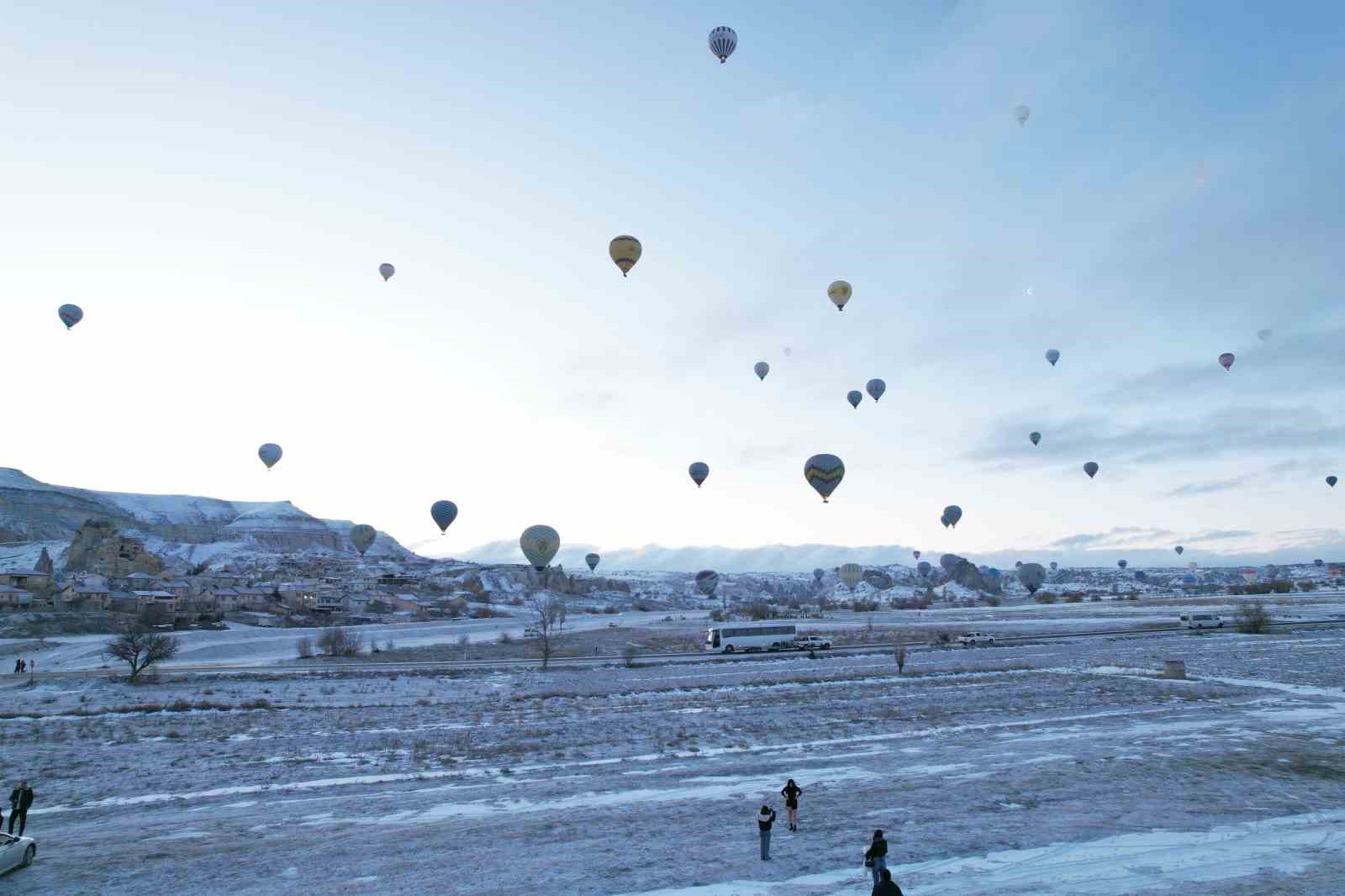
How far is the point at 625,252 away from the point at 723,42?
48.2 ft

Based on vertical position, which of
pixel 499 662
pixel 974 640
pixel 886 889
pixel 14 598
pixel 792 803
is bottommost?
pixel 499 662

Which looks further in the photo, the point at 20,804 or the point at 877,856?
the point at 20,804

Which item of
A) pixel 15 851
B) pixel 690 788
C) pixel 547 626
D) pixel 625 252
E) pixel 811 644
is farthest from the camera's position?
pixel 547 626

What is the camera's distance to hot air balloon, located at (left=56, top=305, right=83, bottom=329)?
66750 millimetres

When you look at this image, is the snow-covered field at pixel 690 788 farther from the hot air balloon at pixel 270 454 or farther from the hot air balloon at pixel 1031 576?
the hot air balloon at pixel 1031 576

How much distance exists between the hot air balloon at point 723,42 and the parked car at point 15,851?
162 feet

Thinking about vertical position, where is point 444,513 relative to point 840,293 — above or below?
below

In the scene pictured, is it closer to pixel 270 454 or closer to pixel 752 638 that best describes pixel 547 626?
pixel 752 638

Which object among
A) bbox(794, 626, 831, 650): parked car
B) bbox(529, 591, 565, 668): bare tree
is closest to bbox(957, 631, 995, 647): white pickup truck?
bbox(794, 626, 831, 650): parked car

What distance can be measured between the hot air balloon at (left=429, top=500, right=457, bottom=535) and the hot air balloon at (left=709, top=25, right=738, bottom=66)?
2222 inches

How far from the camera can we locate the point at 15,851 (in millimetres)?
14203

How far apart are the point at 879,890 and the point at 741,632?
175ft

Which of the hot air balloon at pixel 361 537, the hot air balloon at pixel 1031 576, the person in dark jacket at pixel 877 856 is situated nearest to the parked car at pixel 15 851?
the person in dark jacket at pixel 877 856

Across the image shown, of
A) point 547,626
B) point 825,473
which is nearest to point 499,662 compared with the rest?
point 547,626
